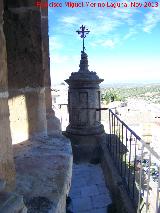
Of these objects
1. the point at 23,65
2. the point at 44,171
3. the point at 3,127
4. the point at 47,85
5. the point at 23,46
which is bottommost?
the point at 44,171

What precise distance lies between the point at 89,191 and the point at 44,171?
96.2 inches

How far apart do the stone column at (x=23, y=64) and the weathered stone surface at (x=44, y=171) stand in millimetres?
197

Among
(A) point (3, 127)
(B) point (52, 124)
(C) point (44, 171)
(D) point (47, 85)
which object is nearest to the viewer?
(A) point (3, 127)

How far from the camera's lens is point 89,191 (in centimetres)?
416

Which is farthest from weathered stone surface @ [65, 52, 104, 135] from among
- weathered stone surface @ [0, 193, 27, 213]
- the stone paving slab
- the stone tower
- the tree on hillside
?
the tree on hillside

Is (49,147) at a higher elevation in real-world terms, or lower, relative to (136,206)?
higher

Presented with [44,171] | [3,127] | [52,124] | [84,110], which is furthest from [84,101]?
[3,127]

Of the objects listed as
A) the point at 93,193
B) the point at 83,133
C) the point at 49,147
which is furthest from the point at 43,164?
the point at 83,133

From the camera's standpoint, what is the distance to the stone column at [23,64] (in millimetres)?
2273

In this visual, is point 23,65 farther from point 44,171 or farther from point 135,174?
point 135,174

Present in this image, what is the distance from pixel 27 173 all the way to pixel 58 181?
210 millimetres

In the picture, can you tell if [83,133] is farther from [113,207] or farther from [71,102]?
[113,207]

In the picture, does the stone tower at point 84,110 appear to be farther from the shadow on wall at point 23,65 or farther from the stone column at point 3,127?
the stone column at point 3,127

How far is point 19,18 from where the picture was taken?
7.54ft
